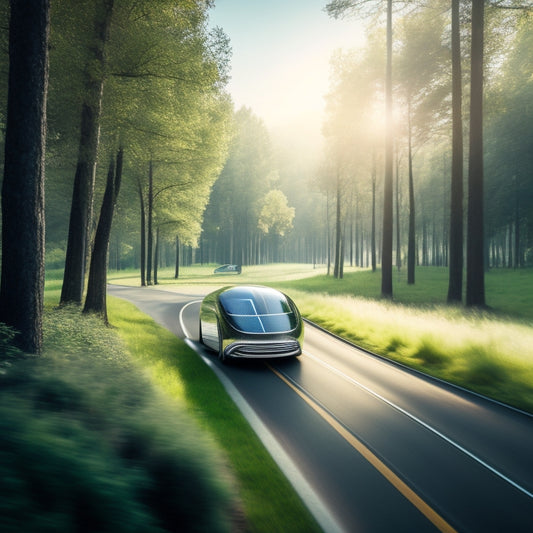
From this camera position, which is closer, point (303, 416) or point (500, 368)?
point (303, 416)

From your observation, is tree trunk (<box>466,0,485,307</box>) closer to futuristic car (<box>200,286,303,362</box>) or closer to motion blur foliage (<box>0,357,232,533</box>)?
futuristic car (<box>200,286,303,362</box>)

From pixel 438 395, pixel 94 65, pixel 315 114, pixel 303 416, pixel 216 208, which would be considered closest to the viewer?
pixel 303 416

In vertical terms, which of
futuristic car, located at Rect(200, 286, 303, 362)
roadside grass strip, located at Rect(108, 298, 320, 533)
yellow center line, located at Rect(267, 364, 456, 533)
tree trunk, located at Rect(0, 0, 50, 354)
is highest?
tree trunk, located at Rect(0, 0, 50, 354)

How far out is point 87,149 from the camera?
10.7m

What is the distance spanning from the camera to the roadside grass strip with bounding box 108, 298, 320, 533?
3.47 metres

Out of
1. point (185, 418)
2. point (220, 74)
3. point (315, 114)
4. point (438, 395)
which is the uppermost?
point (315, 114)

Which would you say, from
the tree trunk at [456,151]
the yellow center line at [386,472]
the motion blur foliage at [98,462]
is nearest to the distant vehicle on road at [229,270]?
the tree trunk at [456,151]

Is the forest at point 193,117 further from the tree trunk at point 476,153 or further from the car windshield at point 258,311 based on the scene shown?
the car windshield at point 258,311

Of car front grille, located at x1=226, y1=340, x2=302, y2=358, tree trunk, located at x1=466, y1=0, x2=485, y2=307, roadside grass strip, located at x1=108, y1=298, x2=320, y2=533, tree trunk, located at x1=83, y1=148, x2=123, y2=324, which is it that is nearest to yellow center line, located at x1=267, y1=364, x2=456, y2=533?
roadside grass strip, located at x1=108, y1=298, x2=320, y2=533

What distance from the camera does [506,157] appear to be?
34094 mm

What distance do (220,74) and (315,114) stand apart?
135 meters

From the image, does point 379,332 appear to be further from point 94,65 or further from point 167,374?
point 94,65

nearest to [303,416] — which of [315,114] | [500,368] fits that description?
[500,368]

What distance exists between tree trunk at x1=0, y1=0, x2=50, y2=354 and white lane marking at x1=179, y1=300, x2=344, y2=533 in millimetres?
3443
